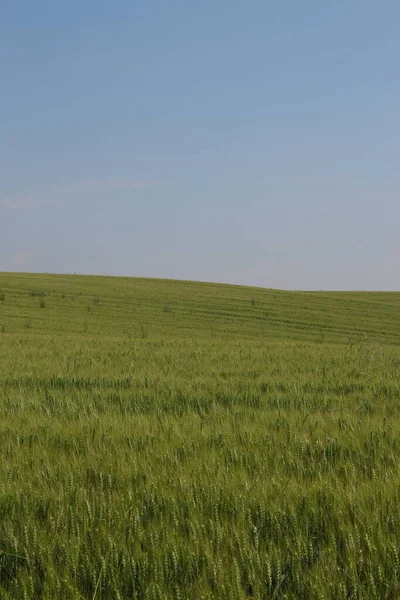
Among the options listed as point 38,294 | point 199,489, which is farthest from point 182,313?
point 199,489

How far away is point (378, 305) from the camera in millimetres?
39531

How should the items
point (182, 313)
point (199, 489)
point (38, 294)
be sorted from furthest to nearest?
point (38, 294), point (182, 313), point (199, 489)

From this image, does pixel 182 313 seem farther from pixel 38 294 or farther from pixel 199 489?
pixel 199 489

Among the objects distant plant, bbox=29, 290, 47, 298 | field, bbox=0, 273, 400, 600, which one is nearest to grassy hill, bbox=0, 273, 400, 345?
distant plant, bbox=29, 290, 47, 298

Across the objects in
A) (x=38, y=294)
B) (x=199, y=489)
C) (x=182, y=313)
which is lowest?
(x=199, y=489)

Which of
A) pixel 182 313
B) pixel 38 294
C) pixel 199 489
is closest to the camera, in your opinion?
pixel 199 489

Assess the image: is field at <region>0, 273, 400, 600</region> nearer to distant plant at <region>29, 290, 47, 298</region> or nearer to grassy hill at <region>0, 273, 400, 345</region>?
grassy hill at <region>0, 273, 400, 345</region>

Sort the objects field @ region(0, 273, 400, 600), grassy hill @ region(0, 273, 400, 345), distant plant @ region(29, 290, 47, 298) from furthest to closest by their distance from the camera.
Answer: distant plant @ region(29, 290, 47, 298) → grassy hill @ region(0, 273, 400, 345) → field @ region(0, 273, 400, 600)

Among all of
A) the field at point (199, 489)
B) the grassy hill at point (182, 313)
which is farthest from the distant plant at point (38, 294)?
the field at point (199, 489)

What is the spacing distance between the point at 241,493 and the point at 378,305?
127 feet

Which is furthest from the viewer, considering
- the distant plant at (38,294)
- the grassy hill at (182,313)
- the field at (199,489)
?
the distant plant at (38,294)

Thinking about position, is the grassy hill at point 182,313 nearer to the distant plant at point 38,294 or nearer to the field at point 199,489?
the distant plant at point 38,294

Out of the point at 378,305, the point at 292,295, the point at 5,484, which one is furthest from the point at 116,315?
the point at 5,484

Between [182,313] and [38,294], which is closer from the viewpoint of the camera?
[182,313]
